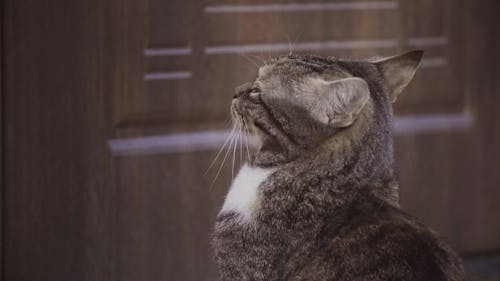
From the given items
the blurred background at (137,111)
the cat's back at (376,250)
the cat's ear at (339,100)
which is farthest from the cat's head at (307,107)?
the blurred background at (137,111)

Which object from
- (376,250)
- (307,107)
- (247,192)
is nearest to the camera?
(376,250)

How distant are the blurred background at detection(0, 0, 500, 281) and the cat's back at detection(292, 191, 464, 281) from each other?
30.0 inches

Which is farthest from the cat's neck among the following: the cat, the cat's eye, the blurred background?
the blurred background

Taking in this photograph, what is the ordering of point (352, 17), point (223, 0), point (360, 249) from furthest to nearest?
point (352, 17)
point (223, 0)
point (360, 249)

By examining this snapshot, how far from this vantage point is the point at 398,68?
219 cm

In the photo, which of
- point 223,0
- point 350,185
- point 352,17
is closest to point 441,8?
point 352,17

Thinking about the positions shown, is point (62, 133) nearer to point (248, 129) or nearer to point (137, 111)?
point (137, 111)

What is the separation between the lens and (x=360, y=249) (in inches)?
75.4

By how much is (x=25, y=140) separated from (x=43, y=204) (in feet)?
0.55

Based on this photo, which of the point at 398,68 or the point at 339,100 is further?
the point at 398,68

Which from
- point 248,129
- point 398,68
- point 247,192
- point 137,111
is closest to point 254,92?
point 248,129

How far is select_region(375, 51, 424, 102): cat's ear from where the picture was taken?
2.18 m

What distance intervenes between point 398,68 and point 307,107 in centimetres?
29

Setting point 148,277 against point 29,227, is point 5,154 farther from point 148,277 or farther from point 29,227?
point 148,277
